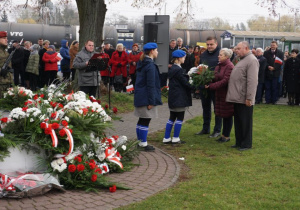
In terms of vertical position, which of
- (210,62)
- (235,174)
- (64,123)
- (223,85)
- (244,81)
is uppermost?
(210,62)

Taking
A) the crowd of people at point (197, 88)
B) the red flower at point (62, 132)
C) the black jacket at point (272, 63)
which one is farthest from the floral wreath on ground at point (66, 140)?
the black jacket at point (272, 63)

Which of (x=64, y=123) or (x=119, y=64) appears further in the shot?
(x=119, y=64)

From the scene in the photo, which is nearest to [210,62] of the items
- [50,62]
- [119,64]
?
[119,64]

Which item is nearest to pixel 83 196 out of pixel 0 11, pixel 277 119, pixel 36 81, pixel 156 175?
pixel 156 175

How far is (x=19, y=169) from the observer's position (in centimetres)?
580

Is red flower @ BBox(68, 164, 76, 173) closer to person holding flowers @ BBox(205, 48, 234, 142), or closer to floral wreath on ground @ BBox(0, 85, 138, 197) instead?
floral wreath on ground @ BBox(0, 85, 138, 197)

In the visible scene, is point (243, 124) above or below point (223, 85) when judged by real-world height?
below

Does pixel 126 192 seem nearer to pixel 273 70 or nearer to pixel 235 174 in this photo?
pixel 235 174

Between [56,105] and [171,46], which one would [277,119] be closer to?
[171,46]

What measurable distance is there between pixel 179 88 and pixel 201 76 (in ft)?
1.76

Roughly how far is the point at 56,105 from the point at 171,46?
11.2 m

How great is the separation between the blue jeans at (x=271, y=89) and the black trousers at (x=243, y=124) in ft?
28.0

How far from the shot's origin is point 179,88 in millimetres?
8875

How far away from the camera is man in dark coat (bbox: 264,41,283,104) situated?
16.6 metres
